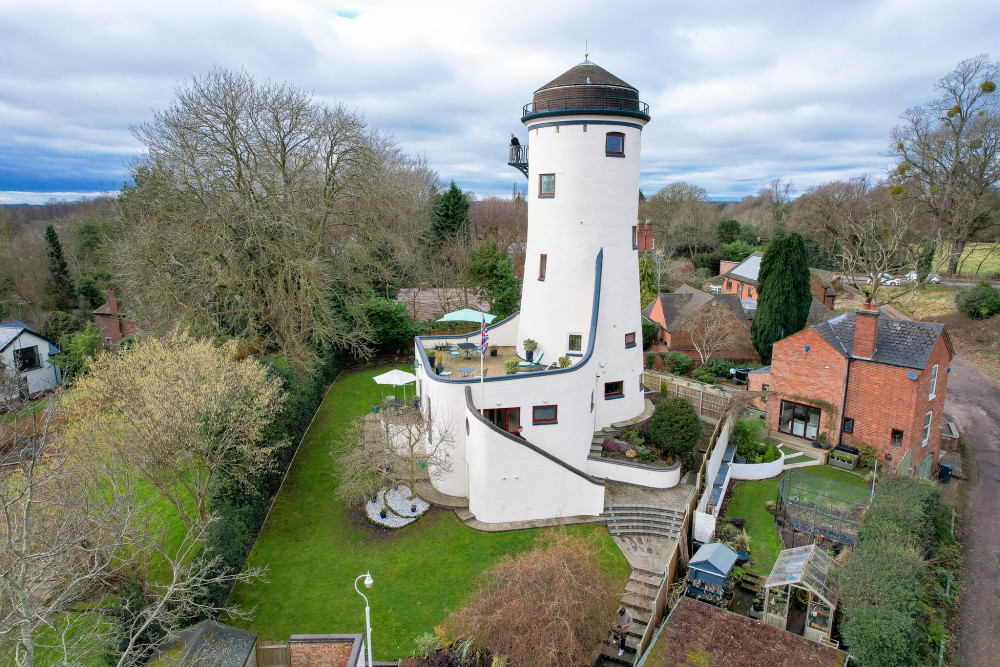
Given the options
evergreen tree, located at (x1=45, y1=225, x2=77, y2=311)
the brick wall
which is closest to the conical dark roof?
the brick wall

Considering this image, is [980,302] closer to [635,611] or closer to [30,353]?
[635,611]

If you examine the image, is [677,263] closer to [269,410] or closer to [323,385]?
[323,385]

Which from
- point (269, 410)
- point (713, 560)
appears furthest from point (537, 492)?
point (269, 410)

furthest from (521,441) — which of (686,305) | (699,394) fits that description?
(686,305)

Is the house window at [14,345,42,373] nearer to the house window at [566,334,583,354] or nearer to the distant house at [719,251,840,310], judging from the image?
the house window at [566,334,583,354]

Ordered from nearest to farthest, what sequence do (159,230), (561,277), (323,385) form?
(561,277) < (159,230) < (323,385)

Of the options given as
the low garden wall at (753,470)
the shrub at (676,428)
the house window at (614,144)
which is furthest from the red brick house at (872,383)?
the house window at (614,144)

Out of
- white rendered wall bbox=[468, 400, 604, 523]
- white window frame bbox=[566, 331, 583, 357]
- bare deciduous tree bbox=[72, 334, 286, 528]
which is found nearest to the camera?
bare deciduous tree bbox=[72, 334, 286, 528]
